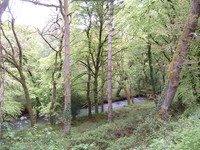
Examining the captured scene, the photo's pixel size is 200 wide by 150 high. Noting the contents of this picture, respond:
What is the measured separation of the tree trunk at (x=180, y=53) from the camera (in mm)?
4791

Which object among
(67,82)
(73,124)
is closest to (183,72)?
(67,82)

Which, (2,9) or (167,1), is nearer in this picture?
(2,9)

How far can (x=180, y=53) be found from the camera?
5.24 metres

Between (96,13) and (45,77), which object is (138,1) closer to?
(96,13)

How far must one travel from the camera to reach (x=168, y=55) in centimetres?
922

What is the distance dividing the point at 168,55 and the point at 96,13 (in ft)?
17.0

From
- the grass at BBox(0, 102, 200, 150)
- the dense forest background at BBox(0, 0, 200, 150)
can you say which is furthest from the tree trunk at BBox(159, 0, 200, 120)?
the grass at BBox(0, 102, 200, 150)

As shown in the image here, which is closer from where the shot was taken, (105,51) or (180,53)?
(180,53)

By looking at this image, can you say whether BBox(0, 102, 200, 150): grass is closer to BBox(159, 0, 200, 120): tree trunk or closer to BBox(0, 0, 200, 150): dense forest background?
BBox(0, 0, 200, 150): dense forest background

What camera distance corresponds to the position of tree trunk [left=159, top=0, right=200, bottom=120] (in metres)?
4.79

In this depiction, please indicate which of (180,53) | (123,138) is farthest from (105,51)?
(123,138)

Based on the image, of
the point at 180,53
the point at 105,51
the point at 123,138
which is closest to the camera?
the point at 180,53

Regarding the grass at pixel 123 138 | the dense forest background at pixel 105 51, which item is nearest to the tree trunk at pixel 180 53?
the dense forest background at pixel 105 51

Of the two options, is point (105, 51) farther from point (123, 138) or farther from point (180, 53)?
point (123, 138)
